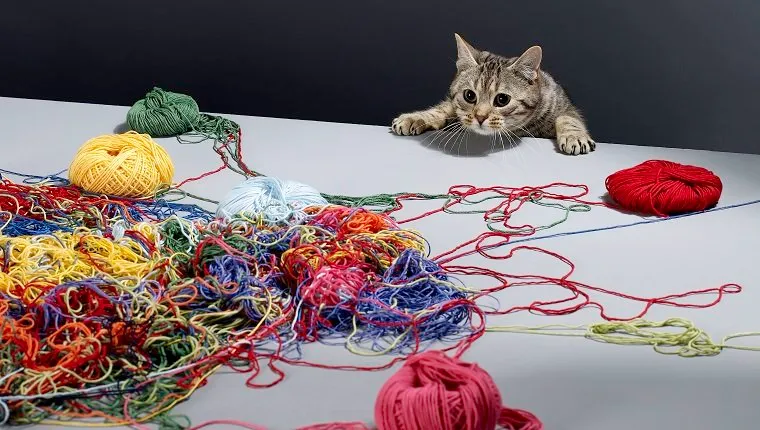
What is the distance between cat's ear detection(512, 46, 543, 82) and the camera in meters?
3.16

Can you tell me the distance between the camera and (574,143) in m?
3.17

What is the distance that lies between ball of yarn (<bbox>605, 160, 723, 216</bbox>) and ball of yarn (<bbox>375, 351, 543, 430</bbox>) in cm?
126

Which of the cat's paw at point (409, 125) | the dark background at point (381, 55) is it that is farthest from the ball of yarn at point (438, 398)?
the dark background at point (381, 55)

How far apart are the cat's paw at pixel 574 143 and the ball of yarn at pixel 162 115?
1.24 metres

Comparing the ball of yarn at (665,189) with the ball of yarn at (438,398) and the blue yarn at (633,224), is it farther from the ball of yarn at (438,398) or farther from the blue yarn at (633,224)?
the ball of yarn at (438,398)

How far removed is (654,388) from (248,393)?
0.74m

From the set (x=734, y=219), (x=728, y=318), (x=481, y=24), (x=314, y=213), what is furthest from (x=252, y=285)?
(x=481, y=24)

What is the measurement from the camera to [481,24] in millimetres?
4230

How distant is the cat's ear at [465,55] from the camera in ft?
10.7

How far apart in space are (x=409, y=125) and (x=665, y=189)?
3.31ft

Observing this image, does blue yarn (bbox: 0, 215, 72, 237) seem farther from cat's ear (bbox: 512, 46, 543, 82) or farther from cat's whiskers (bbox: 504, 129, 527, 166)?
cat's ear (bbox: 512, 46, 543, 82)

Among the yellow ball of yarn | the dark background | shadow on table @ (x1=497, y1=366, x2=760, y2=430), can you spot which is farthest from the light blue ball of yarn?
the dark background

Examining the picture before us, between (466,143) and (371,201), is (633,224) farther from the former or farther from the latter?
(466,143)

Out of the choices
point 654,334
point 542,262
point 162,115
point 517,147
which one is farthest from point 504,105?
point 654,334
